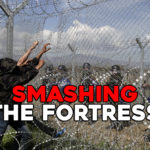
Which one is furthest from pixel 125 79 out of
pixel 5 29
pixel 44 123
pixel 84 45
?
pixel 5 29

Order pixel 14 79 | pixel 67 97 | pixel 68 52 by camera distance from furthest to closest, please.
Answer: pixel 68 52 → pixel 67 97 → pixel 14 79

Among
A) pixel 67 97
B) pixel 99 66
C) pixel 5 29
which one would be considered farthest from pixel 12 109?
pixel 5 29

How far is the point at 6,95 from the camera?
117 inches

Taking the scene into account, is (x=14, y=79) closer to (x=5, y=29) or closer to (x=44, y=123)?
(x=44, y=123)

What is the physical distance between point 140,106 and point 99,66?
0.82 m

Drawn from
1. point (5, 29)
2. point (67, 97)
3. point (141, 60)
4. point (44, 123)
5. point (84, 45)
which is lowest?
point (44, 123)

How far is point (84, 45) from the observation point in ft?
12.9

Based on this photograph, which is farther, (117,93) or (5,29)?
(5,29)

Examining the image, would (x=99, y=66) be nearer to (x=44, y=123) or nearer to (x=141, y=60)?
(x=141, y=60)

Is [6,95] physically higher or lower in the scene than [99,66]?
lower

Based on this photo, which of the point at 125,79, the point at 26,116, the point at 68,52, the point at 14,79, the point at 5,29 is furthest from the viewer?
the point at 5,29

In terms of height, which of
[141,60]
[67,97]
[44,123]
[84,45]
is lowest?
[44,123]

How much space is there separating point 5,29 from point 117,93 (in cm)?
280

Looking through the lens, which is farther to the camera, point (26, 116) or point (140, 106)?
point (26, 116)
